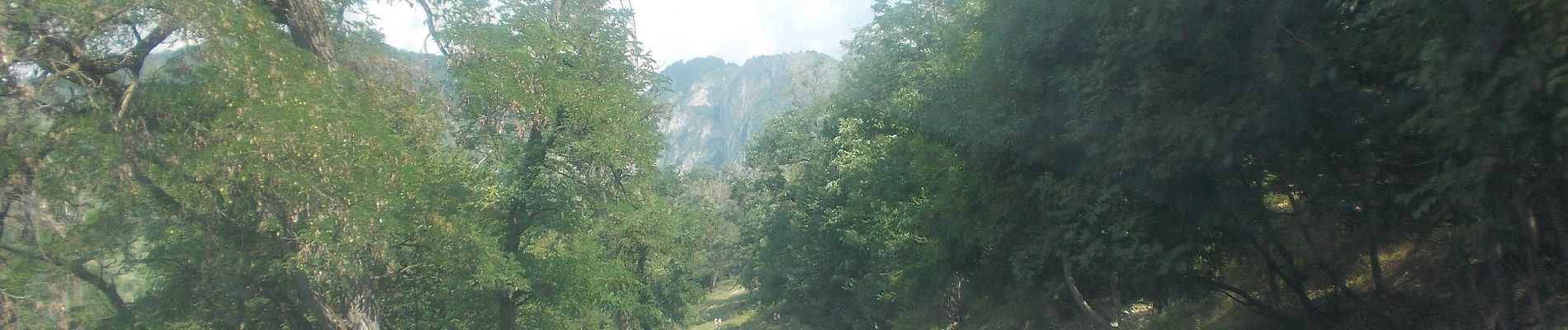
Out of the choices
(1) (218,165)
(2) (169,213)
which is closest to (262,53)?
(1) (218,165)

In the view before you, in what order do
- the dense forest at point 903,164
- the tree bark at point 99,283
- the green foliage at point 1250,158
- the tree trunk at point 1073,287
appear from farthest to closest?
the tree trunk at point 1073,287
the tree bark at point 99,283
the dense forest at point 903,164
the green foliage at point 1250,158

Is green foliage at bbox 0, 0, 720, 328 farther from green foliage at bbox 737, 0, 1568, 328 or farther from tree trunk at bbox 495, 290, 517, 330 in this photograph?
green foliage at bbox 737, 0, 1568, 328

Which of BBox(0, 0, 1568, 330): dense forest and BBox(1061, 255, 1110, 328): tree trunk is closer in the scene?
BBox(0, 0, 1568, 330): dense forest

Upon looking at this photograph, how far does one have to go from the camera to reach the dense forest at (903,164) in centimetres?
809

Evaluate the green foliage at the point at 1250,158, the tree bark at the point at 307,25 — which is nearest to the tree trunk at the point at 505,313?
the tree bark at the point at 307,25

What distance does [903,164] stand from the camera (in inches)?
729

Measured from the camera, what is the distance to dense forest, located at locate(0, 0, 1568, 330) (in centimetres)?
809

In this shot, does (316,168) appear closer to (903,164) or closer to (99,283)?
(99,283)

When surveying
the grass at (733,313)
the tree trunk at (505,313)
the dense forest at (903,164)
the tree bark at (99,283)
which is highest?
the dense forest at (903,164)

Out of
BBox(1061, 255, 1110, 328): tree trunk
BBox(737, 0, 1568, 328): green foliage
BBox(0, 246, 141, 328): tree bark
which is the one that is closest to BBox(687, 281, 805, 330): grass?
BBox(1061, 255, 1110, 328): tree trunk

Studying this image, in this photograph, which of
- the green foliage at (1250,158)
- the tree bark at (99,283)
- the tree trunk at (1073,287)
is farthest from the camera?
the tree trunk at (1073,287)

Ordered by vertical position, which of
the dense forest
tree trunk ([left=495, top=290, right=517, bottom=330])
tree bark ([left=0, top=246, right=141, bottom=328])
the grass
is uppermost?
the dense forest

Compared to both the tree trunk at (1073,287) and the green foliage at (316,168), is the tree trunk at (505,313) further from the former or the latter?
the tree trunk at (1073,287)

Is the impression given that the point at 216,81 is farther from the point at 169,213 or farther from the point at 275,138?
the point at 169,213
